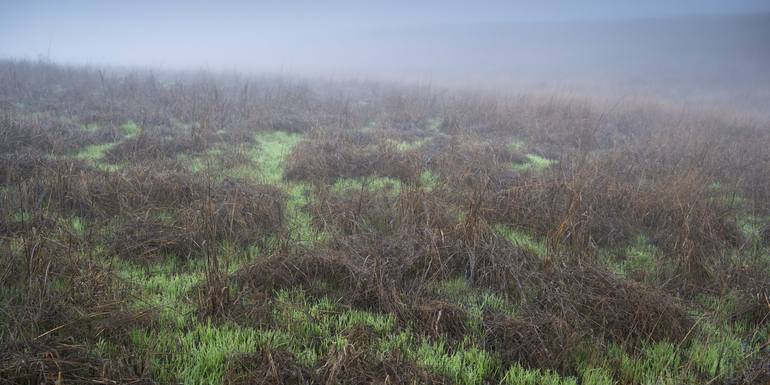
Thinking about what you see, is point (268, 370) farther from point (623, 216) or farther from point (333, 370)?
point (623, 216)

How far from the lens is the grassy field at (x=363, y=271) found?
2693mm

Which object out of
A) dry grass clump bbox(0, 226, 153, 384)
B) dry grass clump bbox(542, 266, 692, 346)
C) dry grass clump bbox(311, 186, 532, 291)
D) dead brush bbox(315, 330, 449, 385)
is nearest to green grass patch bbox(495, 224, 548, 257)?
dry grass clump bbox(311, 186, 532, 291)

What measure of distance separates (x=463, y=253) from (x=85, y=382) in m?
3.25

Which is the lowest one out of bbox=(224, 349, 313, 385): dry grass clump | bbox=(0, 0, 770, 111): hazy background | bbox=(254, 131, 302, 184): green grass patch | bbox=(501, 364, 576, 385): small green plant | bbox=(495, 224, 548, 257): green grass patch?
bbox=(501, 364, 576, 385): small green plant

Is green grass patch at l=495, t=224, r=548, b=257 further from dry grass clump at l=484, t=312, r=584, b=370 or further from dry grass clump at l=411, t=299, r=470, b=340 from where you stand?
dry grass clump at l=411, t=299, r=470, b=340

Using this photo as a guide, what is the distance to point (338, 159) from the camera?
755 centimetres

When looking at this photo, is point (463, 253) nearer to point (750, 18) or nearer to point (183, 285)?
point (183, 285)

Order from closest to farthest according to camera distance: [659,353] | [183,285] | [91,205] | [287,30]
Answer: [659,353] → [183,285] → [91,205] → [287,30]

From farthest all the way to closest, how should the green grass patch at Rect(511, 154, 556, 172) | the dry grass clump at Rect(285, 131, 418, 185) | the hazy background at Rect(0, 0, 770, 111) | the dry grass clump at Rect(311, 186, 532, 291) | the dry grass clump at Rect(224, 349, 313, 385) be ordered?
the hazy background at Rect(0, 0, 770, 111), the green grass patch at Rect(511, 154, 556, 172), the dry grass clump at Rect(285, 131, 418, 185), the dry grass clump at Rect(311, 186, 532, 291), the dry grass clump at Rect(224, 349, 313, 385)

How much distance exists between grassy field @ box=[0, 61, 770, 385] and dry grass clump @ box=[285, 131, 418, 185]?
1.7 inches

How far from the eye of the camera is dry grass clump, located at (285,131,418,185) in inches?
276

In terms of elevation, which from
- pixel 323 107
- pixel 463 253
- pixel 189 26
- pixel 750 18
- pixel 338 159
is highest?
pixel 189 26

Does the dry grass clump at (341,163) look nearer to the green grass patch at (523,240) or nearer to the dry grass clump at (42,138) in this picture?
the green grass patch at (523,240)

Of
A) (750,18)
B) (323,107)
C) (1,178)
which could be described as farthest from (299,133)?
(750,18)
